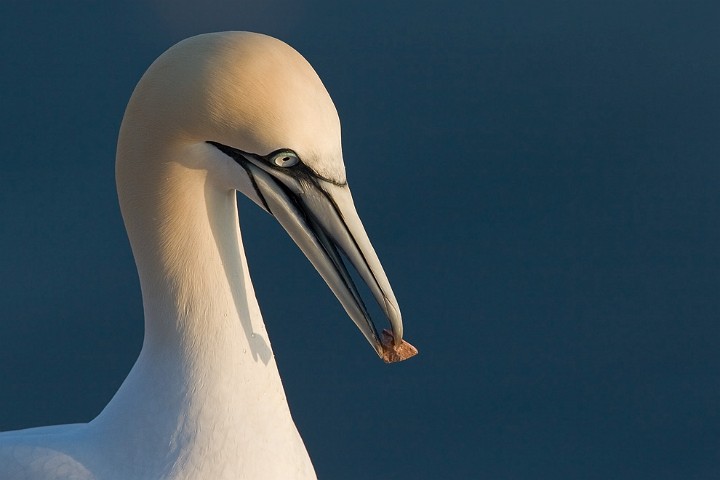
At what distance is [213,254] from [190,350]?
224 millimetres

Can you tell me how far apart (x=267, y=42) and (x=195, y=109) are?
0.68 ft

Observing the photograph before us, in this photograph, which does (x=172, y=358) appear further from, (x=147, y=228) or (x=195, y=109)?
(x=195, y=109)

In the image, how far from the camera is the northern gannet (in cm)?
346

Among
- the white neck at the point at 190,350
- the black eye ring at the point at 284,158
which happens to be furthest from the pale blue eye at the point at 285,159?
the white neck at the point at 190,350

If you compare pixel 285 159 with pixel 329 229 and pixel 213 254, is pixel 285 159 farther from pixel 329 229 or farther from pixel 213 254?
pixel 213 254

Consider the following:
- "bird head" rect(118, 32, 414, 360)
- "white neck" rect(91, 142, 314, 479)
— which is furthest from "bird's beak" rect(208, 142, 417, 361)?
"white neck" rect(91, 142, 314, 479)

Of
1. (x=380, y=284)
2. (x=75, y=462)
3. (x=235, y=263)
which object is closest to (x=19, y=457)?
(x=75, y=462)

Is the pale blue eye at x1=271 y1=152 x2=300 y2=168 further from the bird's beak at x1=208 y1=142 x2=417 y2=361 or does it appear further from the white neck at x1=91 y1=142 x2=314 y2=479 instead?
the white neck at x1=91 y1=142 x2=314 y2=479

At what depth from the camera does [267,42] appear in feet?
11.5

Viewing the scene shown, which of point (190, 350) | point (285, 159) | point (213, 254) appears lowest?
point (190, 350)

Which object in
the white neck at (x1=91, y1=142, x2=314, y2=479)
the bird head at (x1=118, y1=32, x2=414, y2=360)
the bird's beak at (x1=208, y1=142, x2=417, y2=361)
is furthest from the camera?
the white neck at (x1=91, y1=142, x2=314, y2=479)

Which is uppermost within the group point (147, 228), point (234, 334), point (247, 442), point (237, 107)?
point (237, 107)

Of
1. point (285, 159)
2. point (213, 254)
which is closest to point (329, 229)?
point (285, 159)

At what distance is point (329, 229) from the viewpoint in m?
3.58
